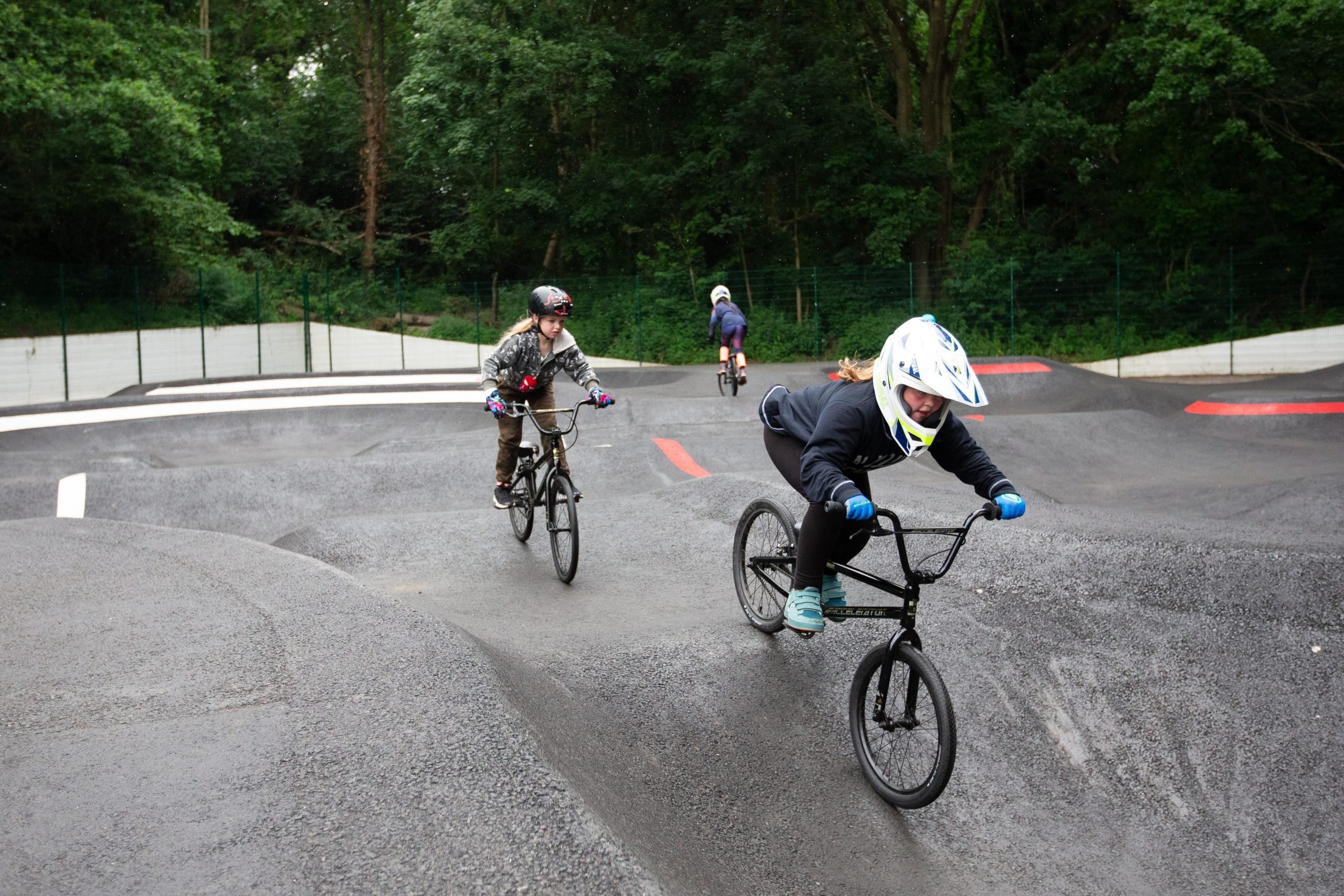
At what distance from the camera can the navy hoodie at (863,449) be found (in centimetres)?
430

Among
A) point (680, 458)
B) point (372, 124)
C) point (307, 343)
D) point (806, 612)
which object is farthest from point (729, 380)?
point (372, 124)

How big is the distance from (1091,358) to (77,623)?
24615 mm

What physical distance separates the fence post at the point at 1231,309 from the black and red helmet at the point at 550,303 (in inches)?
866

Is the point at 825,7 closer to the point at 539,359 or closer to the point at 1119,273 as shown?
the point at 1119,273

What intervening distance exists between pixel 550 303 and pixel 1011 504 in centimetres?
423

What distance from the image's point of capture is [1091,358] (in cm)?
2606

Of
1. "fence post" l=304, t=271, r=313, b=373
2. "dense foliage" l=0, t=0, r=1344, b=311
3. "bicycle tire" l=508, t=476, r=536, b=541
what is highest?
"dense foliage" l=0, t=0, r=1344, b=311

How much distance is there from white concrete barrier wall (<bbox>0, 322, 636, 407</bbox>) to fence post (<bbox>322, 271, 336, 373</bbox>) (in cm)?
9

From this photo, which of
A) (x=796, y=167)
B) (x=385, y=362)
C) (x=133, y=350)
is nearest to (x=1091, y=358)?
(x=796, y=167)

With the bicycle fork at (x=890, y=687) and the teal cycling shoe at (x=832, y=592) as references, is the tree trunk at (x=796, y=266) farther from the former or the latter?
the bicycle fork at (x=890, y=687)

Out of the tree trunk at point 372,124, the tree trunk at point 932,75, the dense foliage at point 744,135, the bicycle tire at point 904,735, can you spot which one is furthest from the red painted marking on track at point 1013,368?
the tree trunk at point 372,124

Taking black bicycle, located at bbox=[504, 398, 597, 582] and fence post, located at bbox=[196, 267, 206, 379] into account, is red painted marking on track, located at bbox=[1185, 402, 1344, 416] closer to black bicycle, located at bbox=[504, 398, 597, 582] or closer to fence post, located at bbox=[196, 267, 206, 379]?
black bicycle, located at bbox=[504, 398, 597, 582]

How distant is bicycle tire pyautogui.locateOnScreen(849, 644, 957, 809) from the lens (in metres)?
3.94

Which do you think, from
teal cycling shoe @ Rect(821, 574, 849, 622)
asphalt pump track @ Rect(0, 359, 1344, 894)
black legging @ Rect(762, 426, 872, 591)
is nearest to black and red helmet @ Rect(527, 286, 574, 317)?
asphalt pump track @ Rect(0, 359, 1344, 894)
